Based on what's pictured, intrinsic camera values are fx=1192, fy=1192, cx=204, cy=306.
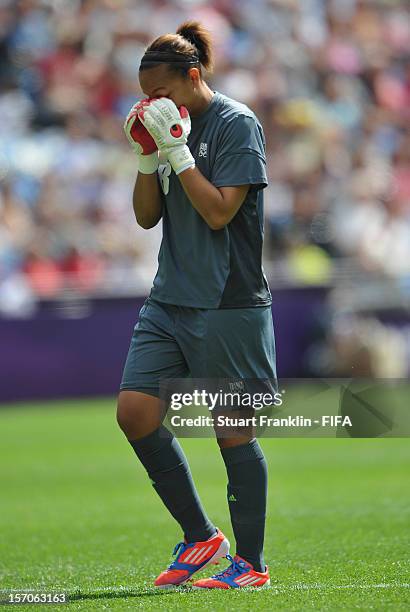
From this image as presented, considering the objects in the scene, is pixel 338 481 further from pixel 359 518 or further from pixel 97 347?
pixel 97 347

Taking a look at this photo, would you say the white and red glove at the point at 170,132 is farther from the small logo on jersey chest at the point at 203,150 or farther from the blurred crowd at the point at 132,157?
the blurred crowd at the point at 132,157

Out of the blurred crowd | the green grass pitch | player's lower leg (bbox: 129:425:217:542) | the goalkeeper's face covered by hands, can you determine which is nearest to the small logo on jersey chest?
the goalkeeper's face covered by hands

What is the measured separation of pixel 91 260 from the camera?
42.8ft

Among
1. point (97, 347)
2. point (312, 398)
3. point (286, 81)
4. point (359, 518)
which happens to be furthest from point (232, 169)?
point (286, 81)

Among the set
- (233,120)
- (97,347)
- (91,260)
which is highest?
(233,120)

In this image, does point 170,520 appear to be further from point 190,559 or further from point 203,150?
point 203,150

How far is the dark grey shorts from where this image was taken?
4.55 metres

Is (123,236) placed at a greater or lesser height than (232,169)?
lesser

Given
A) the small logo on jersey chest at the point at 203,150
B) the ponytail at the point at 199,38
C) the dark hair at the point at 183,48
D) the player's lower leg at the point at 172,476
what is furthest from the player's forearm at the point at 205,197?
the player's lower leg at the point at 172,476

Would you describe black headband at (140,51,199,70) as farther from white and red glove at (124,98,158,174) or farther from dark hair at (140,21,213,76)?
white and red glove at (124,98,158,174)

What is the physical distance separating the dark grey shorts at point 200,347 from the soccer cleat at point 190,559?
2.15 feet

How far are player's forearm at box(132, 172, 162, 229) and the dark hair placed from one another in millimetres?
427

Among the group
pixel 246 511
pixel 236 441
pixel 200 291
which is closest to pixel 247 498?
pixel 246 511

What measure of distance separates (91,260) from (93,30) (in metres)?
3.48
